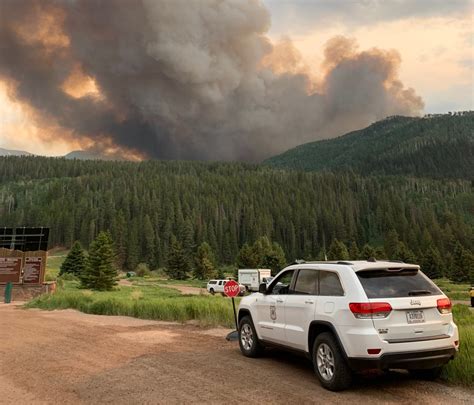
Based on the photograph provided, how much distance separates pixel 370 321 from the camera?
248 inches

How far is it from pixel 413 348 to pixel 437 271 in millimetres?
90818

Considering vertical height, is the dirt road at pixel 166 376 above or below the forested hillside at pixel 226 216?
below

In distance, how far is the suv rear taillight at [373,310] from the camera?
6316 millimetres

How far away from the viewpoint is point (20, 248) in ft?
115

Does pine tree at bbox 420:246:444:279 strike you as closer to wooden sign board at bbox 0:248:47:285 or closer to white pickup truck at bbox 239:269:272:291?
white pickup truck at bbox 239:269:272:291

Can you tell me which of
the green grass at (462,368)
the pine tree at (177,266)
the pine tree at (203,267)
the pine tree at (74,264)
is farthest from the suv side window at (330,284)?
the pine tree at (177,266)

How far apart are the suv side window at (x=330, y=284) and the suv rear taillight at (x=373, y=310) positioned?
1.59ft

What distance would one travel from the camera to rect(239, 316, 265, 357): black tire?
9.27 m

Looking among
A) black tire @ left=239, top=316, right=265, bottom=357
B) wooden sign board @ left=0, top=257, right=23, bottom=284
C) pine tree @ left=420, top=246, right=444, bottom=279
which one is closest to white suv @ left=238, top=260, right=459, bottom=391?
black tire @ left=239, top=316, right=265, bottom=357

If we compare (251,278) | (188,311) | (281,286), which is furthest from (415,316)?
(251,278)

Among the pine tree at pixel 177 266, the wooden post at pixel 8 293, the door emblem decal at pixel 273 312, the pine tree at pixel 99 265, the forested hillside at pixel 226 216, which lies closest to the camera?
the door emblem decal at pixel 273 312

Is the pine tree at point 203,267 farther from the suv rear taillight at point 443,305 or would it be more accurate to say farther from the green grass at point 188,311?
the suv rear taillight at point 443,305

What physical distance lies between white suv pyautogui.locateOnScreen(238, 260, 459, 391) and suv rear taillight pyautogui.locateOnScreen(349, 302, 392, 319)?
1 cm

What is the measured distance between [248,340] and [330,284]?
3.35 metres
